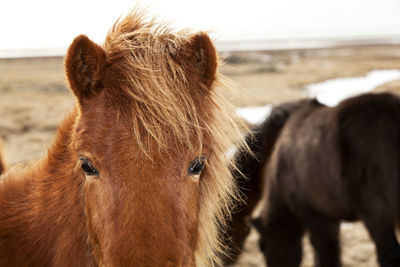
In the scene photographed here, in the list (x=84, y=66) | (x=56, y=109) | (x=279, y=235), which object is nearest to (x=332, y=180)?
(x=279, y=235)

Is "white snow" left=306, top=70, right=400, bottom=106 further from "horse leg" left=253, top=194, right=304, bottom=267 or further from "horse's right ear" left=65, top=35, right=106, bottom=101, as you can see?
"horse's right ear" left=65, top=35, right=106, bottom=101

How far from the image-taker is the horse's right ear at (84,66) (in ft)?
4.66

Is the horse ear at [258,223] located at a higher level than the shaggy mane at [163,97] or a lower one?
lower

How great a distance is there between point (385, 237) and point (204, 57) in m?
2.50

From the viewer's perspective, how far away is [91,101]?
148 cm

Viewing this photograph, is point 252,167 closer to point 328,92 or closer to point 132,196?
point 132,196

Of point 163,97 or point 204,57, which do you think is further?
point 204,57

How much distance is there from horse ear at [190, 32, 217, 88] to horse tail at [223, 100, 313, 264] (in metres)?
1.34

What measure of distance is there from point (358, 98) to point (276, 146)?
1171 millimetres

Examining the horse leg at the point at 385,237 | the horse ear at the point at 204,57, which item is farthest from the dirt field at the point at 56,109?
the horse leg at the point at 385,237

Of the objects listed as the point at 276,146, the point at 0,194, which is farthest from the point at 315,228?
the point at 0,194

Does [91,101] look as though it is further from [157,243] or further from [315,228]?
[315,228]

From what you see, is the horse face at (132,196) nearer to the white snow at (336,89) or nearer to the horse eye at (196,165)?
the horse eye at (196,165)

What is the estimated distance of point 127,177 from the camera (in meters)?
1.32
